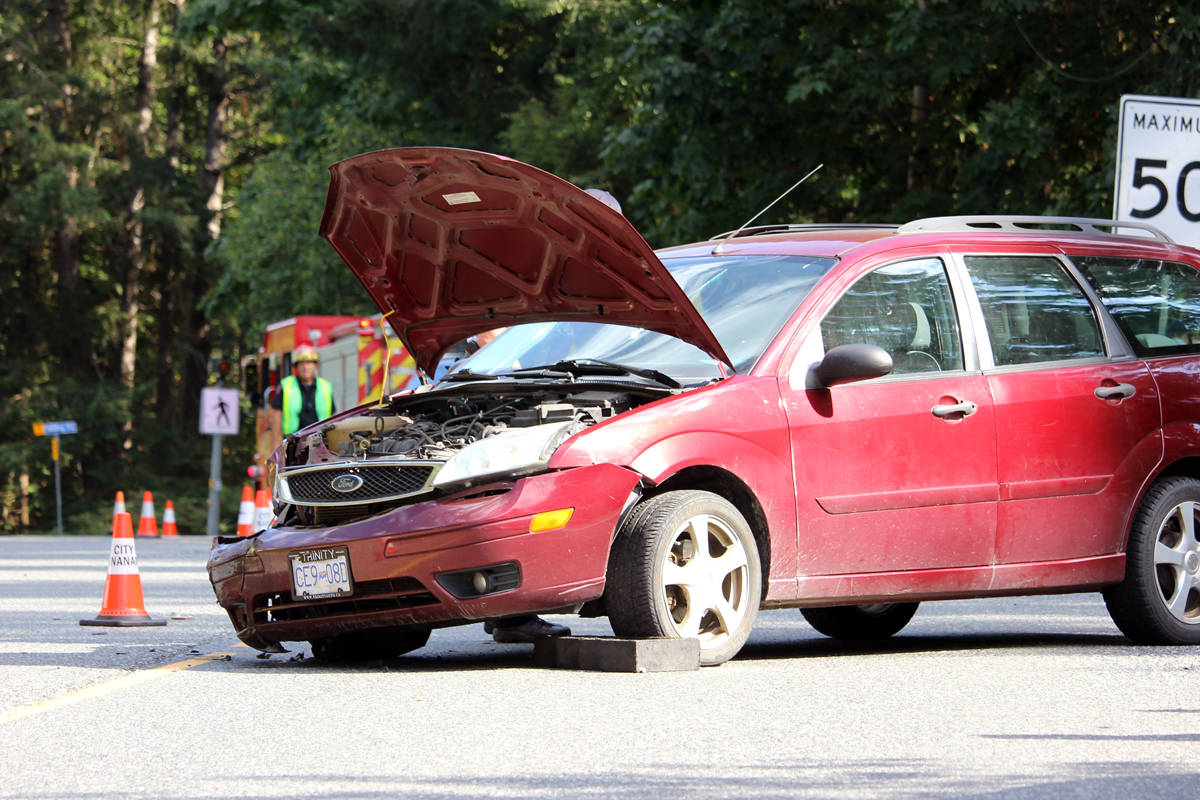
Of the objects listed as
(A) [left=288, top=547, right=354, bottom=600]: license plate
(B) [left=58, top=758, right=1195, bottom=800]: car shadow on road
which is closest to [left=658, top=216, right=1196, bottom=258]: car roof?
(A) [left=288, top=547, right=354, bottom=600]: license plate

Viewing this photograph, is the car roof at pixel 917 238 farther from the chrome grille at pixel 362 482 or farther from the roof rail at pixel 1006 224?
the chrome grille at pixel 362 482

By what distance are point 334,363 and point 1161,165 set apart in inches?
619

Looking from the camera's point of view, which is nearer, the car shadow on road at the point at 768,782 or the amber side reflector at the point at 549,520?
the car shadow on road at the point at 768,782

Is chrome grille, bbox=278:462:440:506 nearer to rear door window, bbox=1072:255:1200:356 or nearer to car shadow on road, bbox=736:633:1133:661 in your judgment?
car shadow on road, bbox=736:633:1133:661

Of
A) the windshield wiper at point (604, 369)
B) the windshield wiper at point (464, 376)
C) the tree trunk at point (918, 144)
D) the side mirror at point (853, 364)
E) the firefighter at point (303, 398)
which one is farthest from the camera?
the tree trunk at point (918, 144)

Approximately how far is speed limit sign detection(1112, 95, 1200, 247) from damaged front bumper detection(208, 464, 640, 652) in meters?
6.78

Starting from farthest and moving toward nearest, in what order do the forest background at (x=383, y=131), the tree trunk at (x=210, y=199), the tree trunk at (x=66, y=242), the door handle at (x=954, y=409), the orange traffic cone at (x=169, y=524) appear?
1. the tree trunk at (x=210, y=199)
2. the tree trunk at (x=66, y=242)
3. the orange traffic cone at (x=169, y=524)
4. the forest background at (x=383, y=131)
5. the door handle at (x=954, y=409)

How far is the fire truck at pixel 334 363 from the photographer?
981 inches

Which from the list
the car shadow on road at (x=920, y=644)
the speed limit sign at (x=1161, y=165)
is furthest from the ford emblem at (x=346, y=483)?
the speed limit sign at (x=1161, y=165)

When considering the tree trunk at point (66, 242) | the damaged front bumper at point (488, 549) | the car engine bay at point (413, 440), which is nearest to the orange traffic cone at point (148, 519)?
the car engine bay at point (413, 440)

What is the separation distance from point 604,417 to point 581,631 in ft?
7.48

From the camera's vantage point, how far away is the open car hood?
7.73m

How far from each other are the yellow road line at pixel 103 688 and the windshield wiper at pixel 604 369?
1890 mm

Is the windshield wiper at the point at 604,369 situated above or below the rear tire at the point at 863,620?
above
